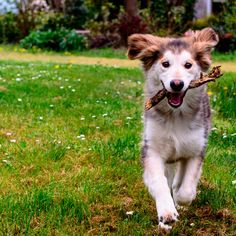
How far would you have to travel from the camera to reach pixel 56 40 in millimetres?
21125

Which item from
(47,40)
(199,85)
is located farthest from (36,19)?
(199,85)

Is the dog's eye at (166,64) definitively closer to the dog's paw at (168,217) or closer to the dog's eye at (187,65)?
the dog's eye at (187,65)

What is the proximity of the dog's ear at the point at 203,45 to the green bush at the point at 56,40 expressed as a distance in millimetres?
16170

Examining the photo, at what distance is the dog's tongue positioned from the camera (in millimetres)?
4414

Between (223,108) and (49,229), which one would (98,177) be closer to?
(49,229)

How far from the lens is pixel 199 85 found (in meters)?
4.60

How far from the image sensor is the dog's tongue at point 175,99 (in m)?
4.41

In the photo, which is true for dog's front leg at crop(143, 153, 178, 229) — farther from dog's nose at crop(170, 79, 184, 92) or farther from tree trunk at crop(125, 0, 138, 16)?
tree trunk at crop(125, 0, 138, 16)

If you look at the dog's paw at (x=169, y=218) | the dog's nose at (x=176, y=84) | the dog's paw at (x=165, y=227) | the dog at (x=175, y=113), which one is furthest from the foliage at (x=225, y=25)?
the dog's paw at (x=169, y=218)

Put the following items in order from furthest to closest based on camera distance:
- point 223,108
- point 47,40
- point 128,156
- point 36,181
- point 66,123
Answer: point 47,40 < point 223,108 < point 66,123 < point 128,156 < point 36,181

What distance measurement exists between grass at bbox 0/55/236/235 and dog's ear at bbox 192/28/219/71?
3.76ft

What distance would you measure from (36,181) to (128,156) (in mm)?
1145

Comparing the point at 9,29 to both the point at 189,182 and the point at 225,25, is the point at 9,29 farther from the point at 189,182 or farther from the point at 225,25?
the point at 189,182

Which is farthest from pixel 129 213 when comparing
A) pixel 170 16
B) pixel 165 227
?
pixel 170 16
